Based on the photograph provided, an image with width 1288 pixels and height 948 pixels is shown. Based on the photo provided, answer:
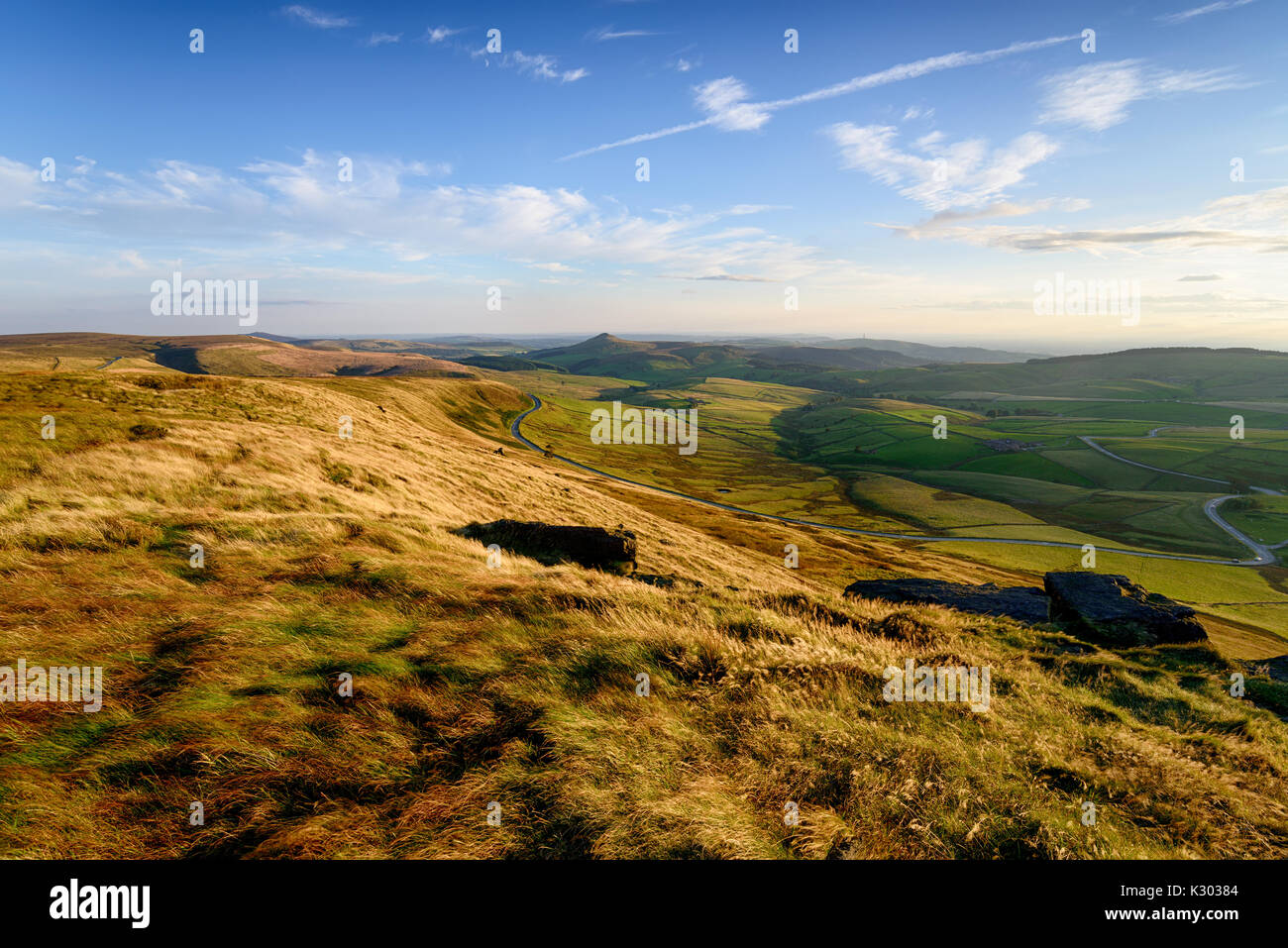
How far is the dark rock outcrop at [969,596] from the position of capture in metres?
18.2

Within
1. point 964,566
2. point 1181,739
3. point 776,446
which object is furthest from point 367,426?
point 776,446

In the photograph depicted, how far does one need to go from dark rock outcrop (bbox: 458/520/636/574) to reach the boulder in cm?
1561

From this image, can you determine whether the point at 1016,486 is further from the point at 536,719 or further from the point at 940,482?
the point at 536,719

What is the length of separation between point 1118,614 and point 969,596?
4637 millimetres

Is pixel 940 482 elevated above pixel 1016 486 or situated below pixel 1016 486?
above

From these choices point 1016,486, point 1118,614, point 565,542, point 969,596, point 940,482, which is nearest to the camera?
point 1118,614

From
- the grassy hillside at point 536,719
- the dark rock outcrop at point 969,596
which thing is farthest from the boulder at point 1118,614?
the grassy hillside at point 536,719

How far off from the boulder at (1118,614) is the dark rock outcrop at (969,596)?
A: 890mm

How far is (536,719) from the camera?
6.52 meters

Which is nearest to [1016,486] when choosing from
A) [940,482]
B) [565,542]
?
[940,482]

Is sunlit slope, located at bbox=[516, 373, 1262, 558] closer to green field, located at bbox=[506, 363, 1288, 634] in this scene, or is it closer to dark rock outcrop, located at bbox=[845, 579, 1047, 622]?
green field, located at bbox=[506, 363, 1288, 634]

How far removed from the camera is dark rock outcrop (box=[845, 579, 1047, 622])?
1816 centimetres

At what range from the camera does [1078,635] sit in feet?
50.7
